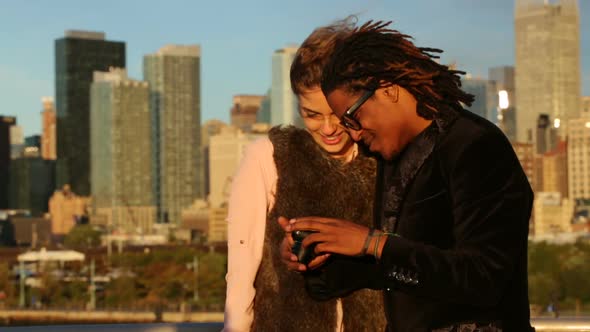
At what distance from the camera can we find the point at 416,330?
2.49m

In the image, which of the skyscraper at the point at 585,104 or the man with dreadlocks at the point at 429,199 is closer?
the man with dreadlocks at the point at 429,199

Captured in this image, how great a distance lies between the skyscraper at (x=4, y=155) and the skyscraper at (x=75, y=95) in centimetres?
778

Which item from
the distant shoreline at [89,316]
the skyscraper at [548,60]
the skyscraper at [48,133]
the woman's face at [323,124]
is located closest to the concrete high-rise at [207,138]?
the skyscraper at [48,133]

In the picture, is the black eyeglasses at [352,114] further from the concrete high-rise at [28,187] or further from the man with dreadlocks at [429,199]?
the concrete high-rise at [28,187]

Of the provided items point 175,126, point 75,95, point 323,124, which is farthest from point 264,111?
point 323,124

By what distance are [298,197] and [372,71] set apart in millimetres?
1075

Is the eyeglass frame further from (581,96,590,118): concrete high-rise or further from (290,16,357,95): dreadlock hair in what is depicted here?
(581,96,590,118): concrete high-rise

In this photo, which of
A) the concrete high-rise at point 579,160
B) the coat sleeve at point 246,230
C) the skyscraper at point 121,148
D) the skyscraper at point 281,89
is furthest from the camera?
the skyscraper at point 281,89

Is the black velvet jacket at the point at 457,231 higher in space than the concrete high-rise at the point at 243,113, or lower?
lower

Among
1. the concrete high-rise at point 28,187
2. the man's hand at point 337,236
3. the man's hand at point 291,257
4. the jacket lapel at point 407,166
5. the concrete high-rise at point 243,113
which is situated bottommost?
the concrete high-rise at point 28,187

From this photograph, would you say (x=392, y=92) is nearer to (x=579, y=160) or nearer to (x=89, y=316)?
(x=89, y=316)

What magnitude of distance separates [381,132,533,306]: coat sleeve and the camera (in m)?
0.21

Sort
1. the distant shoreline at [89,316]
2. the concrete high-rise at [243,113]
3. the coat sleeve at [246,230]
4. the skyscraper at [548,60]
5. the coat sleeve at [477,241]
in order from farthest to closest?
the concrete high-rise at [243,113] < the skyscraper at [548,60] < the distant shoreline at [89,316] < the coat sleeve at [246,230] < the coat sleeve at [477,241]

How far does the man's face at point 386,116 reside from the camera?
2574mm
